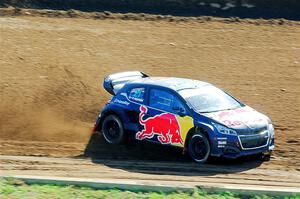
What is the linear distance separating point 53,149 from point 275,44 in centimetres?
964

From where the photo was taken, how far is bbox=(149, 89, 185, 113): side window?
15195 millimetres

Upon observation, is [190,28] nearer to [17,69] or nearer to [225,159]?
[17,69]

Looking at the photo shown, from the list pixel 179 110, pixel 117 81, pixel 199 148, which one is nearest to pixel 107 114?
pixel 117 81

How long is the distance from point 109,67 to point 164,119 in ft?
24.2

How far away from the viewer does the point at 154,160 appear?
15352 millimetres

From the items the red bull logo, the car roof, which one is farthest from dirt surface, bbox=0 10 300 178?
the car roof

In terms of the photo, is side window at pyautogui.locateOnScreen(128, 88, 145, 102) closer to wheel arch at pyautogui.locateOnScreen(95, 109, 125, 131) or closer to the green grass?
wheel arch at pyautogui.locateOnScreen(95, 109, 125, 131)

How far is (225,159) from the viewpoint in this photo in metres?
15.1

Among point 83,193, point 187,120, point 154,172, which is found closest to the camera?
point 83,193

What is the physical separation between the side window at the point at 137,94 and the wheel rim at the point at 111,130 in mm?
685

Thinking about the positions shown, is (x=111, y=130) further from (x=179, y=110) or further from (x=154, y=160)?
(x=179, y=110)

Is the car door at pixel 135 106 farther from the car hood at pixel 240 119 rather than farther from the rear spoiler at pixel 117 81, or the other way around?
the car hood at pixel 240 119

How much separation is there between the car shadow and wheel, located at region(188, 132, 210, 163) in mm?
136

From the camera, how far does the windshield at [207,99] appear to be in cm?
1511
